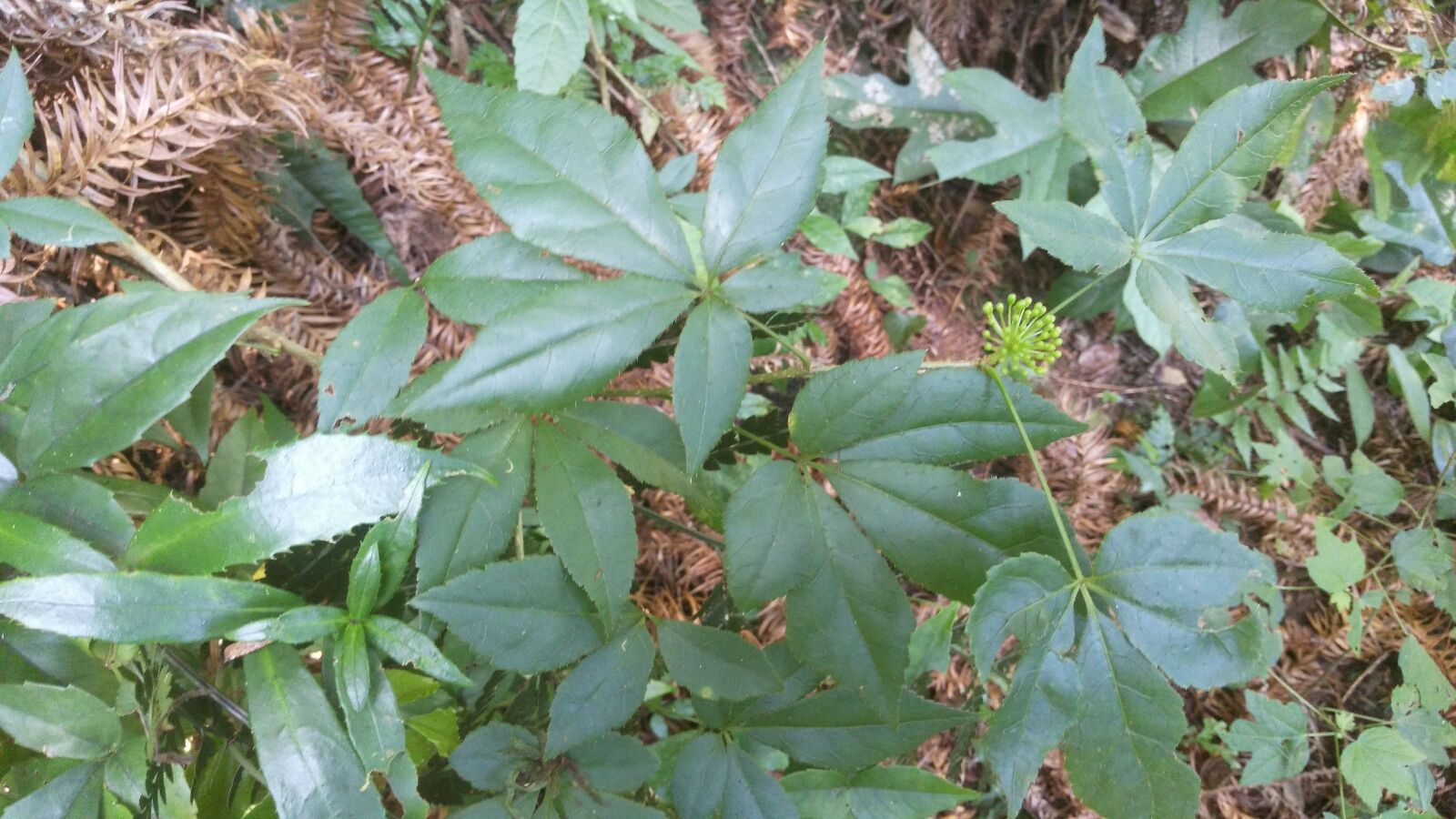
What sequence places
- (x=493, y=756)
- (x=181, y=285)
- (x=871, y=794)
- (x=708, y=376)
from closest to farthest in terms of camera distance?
(x=708, y=376)
(x=493, y=756)
(x=181, y=285)
(x=871, y=794)

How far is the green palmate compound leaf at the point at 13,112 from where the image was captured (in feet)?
2.59

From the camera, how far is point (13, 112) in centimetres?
80

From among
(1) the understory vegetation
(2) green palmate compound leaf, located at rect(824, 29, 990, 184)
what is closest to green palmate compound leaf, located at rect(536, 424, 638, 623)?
(1) the understory vegetation

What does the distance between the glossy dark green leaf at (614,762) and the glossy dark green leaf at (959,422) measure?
0.44 metres

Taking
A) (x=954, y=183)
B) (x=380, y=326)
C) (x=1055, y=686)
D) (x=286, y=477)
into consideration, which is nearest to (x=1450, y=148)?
(x=954, y=183)

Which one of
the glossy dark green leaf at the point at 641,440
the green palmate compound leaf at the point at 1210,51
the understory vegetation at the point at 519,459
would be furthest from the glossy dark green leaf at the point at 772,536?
the green palmate compound leaf at the point at 1210,51

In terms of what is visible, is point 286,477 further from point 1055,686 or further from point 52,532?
point 1055,686

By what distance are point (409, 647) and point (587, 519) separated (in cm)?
21

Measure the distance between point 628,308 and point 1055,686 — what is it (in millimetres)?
601

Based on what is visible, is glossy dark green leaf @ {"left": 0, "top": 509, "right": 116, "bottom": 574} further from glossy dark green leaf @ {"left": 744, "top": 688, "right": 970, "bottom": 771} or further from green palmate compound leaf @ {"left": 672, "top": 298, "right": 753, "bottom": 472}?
glossy dark green leaf @ {"left": 744, "top": 688, "right": 970, "bottom": 771}

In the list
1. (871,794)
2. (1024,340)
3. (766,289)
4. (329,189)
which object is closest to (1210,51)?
(1024,340)

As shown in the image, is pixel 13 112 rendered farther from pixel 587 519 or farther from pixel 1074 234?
pixel 1074 234

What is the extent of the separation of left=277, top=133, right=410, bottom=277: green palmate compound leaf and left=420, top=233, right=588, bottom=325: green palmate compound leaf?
0.51 meters

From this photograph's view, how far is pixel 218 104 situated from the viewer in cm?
104
